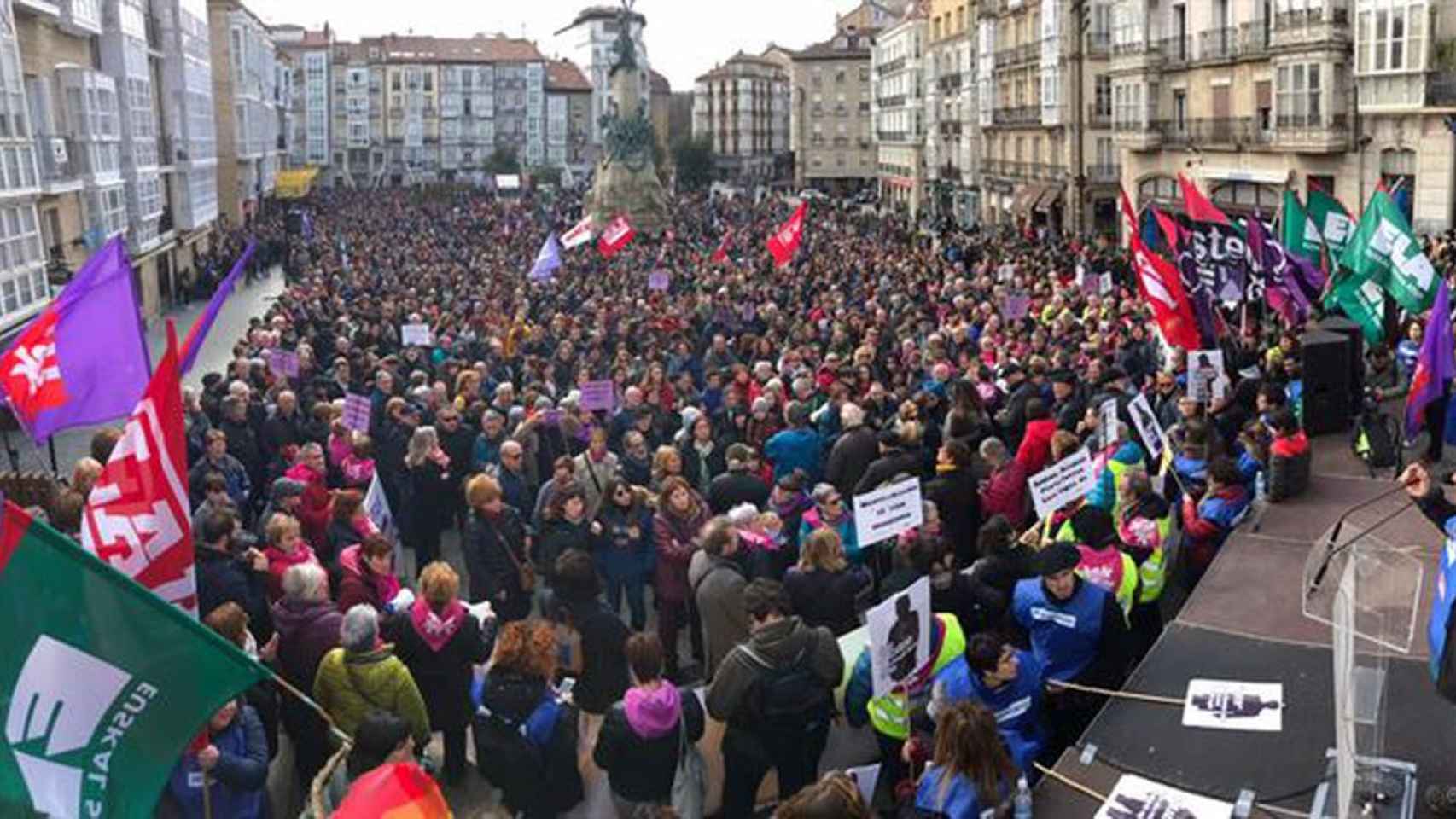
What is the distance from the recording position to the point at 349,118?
132 meters

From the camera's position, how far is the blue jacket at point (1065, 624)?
729cm

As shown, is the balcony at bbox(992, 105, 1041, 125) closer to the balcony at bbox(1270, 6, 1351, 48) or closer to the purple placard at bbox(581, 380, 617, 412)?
the balcony at bbox(1270, 6, 1351, 48)

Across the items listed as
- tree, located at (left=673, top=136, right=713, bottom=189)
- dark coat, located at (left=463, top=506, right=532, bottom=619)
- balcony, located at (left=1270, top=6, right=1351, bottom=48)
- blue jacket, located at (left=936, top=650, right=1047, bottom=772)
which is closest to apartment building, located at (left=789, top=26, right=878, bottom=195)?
tree, located at (left=673, top=136, right=713, bottom=189)

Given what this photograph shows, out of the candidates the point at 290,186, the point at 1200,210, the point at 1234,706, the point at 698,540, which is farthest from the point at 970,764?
the point at 290,186

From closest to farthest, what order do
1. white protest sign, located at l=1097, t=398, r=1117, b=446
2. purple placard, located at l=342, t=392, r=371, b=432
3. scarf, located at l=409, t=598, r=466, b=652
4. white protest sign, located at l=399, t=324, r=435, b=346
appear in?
scarf, located at l=409, t=598, r=466, b=652 → white protest sign, located at l=1097, t=398, r=1117, b=446 → purple placard, located at l=342, t=392, r=371, b=432 → white protest sign, located at l=399, t=324, r=435, b=346

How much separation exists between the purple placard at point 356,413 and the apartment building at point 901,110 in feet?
217

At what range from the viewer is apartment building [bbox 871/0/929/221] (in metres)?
83.6

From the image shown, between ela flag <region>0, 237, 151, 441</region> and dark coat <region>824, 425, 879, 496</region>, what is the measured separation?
5.31 metres

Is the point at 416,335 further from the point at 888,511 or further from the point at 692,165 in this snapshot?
the point at 692,165

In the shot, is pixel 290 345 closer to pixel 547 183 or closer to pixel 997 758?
pixel 997 758

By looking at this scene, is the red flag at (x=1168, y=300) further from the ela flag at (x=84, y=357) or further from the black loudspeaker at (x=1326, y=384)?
the ela flag at (x=84, y=357)

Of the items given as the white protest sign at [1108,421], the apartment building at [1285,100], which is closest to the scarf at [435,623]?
the white protest sign at [1108,421]

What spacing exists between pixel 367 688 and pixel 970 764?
118 inches

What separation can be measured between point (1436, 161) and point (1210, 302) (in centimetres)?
1729
